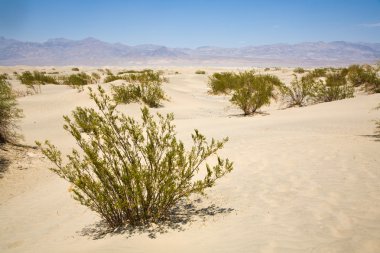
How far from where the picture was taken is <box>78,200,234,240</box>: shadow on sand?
3928mm

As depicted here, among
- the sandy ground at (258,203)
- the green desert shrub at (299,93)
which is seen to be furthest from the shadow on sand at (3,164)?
the green desert shrub at (299,93)

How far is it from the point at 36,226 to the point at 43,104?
11.5m

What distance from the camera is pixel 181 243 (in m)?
3.52

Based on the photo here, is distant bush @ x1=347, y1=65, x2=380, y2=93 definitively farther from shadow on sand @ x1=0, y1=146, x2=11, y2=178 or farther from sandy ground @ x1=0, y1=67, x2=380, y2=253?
shadow on sand @ x1=0, y1=146, x2=11, y2=178

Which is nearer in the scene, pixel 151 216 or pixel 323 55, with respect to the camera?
pixel 151 216

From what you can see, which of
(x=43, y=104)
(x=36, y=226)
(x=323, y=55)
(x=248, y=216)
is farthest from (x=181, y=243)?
(x=323, y=55)

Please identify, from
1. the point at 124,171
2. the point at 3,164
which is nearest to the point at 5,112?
the point at 3,164

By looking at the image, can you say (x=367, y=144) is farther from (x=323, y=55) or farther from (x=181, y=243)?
(x=323, y=55)

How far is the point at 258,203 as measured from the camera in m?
4.63

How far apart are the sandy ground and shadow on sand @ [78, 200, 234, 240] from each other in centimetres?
1

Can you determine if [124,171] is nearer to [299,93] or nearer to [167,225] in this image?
[167,225]

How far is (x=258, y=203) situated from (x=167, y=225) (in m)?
1.38

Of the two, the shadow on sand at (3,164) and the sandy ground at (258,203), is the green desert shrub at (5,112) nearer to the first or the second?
the sandy ground at (258,203)

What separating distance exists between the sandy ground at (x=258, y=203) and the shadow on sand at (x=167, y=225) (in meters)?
0.01
